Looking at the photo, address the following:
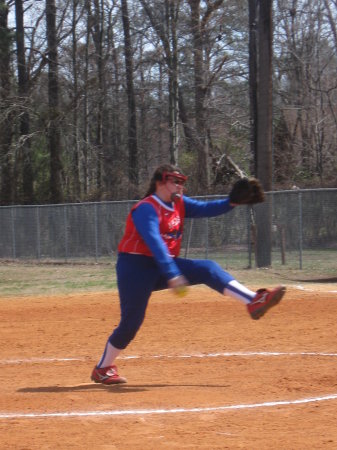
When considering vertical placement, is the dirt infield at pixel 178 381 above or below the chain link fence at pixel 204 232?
below

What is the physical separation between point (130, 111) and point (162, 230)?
2814 centimetres

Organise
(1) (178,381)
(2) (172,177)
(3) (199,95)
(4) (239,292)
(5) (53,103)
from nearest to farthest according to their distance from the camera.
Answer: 1. (4) (239,292)
2. (2) (172,177)
3. (1) (178,381)
4. (3) (199,95)
5. (5) (53,103)

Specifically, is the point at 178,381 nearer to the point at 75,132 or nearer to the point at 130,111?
the point at 75,132

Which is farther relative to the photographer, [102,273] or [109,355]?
[102,273]

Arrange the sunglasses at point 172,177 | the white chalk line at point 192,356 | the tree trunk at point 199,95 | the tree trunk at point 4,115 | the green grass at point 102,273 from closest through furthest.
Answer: the sunglasses at point 172,177
the white chalk line at point 192,356
the green grass at point 102,273
the tree trunk at point 199,95
the tree trunk at point 4,115

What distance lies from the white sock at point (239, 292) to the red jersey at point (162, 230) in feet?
1.99

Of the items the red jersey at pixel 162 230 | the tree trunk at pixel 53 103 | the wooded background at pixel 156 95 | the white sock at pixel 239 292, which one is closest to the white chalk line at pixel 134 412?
the white sock at pixel 239 292

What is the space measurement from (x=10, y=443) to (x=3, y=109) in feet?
88.4

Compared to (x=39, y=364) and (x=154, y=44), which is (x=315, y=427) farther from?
(x=154, y=44)

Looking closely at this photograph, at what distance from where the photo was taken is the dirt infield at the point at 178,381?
5402 mm

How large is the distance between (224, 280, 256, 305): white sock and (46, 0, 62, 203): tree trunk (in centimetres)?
2562

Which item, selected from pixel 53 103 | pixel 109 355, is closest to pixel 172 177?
pixel 109 355

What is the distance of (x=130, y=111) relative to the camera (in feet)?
113

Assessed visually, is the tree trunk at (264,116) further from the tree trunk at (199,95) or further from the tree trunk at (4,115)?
the tree trunk at (4,115)
